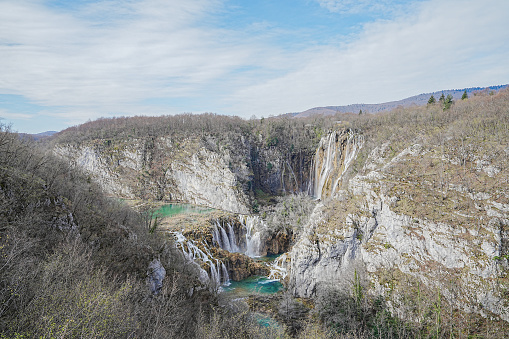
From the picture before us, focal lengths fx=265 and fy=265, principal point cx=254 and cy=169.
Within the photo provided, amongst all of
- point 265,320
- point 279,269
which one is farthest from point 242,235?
point 265,320

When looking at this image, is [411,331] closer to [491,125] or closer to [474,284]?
[474,284]

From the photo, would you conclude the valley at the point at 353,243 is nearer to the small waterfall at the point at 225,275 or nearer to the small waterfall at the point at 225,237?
the small waterfall at the point at 225,275

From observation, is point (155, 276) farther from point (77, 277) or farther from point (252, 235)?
point (252, 235)

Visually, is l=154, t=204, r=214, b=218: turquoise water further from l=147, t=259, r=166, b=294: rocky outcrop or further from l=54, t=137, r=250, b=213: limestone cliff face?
l=147, t=259, r=166, b=294: rocky outcrop

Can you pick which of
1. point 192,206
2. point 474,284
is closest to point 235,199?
point 192,206

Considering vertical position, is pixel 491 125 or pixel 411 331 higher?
pixel 491 125

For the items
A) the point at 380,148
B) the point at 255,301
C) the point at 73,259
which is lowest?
the point at 255,301

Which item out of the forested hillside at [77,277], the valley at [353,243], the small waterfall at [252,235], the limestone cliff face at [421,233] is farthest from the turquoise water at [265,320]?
the small waterfall at [252,235]
